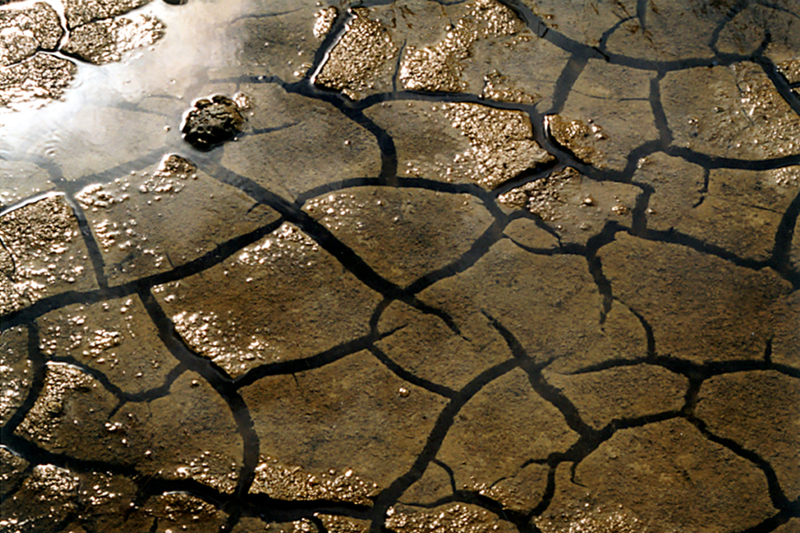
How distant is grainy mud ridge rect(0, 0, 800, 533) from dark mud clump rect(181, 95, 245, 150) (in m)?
0.02

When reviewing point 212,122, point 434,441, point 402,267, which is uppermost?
point 212,122

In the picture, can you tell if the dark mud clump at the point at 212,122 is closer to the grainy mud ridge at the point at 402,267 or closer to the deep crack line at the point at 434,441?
the grainy mud ridge at the point at 402,267

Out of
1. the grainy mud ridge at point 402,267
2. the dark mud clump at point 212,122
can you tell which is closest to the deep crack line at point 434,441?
the grainy mud ridge at point 402,267

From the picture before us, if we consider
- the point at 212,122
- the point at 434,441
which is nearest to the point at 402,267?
the point at 434,441

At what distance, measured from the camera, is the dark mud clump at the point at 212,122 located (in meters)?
2.34

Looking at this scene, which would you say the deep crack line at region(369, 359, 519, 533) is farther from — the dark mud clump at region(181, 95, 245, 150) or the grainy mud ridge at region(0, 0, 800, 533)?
the dark mud clump at region(181, 95, 245, 150)

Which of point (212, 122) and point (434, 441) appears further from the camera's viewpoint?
point (212, 122)

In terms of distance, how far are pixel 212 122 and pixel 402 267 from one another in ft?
3.37

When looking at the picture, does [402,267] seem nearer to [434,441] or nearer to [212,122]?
[434,441]

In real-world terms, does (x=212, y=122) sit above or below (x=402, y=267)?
above

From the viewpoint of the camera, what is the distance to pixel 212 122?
92.7 inches

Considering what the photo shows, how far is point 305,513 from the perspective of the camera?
71.1 inches

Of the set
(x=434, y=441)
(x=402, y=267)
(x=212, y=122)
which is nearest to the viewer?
(x=434, y=441)

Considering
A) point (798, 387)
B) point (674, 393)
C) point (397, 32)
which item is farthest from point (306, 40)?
A: point (798, 387)
